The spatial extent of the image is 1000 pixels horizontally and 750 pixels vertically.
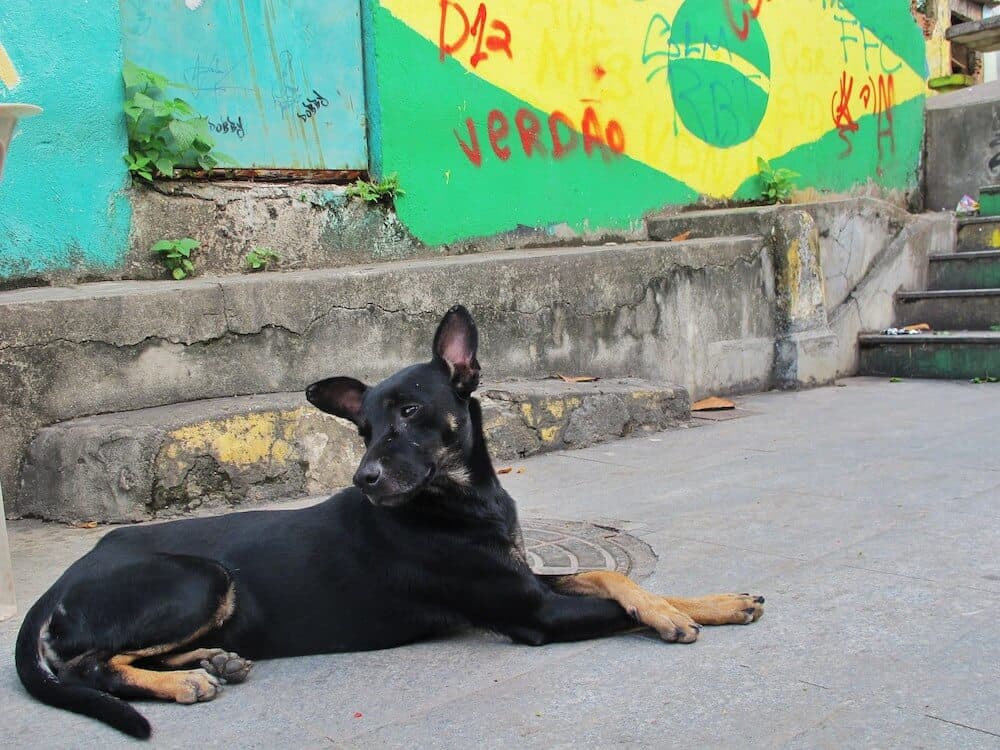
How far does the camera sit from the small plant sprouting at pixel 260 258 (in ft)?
21.2

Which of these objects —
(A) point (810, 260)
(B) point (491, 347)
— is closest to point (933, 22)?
(A) point (810, 260)

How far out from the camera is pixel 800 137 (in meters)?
10.7

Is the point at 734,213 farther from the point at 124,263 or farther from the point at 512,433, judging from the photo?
the point at 124,263

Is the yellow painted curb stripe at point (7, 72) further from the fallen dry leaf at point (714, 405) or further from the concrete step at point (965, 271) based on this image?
the concrete step at point (965, 271)

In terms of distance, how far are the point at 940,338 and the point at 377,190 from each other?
17.1 feet

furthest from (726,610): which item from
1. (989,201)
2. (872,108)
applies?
(872,108)

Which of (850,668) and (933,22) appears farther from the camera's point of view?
(933,22)

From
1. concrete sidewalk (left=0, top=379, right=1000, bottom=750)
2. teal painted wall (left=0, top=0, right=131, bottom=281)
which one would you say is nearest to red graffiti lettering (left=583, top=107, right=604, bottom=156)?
teal painted wall (left=0, top=0, right=131, bottom=281)

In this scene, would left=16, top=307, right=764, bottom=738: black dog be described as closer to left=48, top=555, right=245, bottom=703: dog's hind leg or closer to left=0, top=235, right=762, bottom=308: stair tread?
left=48, top=555, right=245, bottom=703: dog's hind leg

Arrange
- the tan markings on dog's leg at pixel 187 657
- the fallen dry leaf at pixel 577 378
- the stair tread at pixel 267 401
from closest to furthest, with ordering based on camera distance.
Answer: the tan markings on dog's leg at pixel 187 657 → the stair tread at pixel 267 401 → the fallen dry leaf at pixel 577 378

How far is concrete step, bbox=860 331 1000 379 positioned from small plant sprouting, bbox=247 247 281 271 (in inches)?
226

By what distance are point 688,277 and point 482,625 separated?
529 cm

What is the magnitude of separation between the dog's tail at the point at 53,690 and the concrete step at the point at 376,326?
232cm

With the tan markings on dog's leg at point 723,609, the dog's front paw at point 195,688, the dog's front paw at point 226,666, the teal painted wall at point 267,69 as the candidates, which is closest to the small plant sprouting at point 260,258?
the teal painted wall at point 267,69
